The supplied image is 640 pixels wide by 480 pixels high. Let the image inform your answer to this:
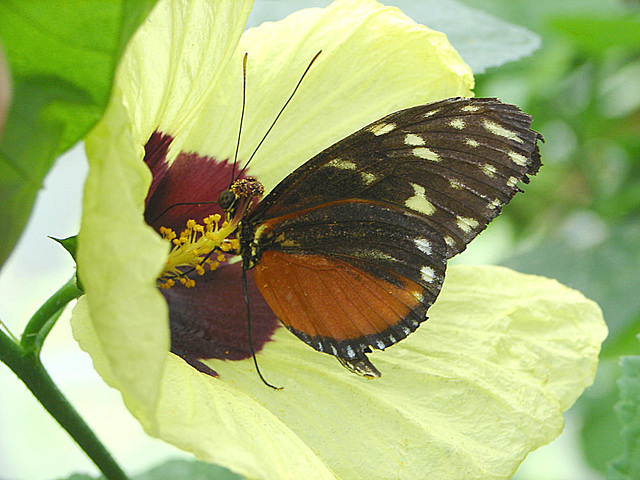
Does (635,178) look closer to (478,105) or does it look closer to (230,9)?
(478,105)

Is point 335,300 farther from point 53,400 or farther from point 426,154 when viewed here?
point 53,400

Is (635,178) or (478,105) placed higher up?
(478,105)

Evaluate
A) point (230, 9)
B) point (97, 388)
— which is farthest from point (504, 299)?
point (97, 388)

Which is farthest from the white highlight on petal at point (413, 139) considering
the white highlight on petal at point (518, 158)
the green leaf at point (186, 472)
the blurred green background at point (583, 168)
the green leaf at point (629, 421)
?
the blurred green background at point (583, 168)

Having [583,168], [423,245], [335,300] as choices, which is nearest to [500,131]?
[423,245]

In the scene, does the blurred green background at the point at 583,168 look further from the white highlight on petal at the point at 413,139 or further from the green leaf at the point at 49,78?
the green leaf at the point at 49,78

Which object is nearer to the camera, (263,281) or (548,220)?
(263,281)

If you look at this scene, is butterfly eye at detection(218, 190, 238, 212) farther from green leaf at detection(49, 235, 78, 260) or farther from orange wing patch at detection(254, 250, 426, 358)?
green leaf at detection(49, 235, 78, 260)

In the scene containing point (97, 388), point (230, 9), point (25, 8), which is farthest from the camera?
point (97, 388)
